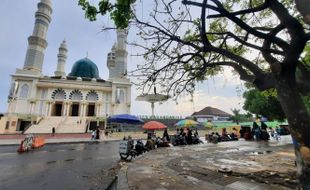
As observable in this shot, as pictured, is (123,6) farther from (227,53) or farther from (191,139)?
(191,139)

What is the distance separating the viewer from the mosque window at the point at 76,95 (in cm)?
4444

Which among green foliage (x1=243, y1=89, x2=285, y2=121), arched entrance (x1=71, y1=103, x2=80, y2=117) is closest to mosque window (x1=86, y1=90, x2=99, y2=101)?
arched entrance (x1=71, y1=103, x2=80, y2=117)

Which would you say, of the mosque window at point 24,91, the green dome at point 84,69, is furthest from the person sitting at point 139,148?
the green dome at point 84,69

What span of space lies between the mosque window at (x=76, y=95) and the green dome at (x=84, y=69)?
35.2 feet

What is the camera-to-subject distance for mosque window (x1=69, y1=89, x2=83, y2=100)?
1750 inches

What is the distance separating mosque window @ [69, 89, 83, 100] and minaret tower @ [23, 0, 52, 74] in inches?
322

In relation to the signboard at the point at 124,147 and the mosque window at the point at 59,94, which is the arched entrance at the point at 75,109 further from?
the signboard at the point at 124,147

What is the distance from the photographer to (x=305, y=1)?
146 inches

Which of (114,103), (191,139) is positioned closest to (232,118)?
(114,103)

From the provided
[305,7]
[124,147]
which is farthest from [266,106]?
[305,7]

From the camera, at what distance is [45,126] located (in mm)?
33188

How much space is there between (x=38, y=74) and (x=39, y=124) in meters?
13.7

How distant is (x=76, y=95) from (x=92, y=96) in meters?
3.42

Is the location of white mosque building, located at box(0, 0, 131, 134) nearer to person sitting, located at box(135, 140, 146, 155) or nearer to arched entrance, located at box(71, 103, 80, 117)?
arched entrance, located at box(71, 103, 80, 117)
